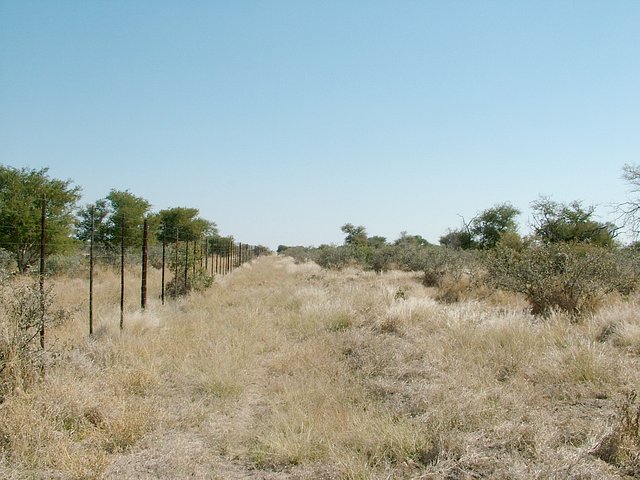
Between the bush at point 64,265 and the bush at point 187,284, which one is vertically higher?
the bush at point 64,265

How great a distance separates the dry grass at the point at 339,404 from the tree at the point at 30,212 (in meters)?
13.3

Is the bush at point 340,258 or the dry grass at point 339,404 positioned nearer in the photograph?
the dry grass at point 339,404

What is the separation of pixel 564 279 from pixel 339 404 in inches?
306

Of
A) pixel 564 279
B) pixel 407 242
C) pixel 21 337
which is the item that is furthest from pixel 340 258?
pixel 21 337

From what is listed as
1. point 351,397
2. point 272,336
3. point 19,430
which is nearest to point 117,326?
point 272,336

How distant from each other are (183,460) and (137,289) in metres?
14.0

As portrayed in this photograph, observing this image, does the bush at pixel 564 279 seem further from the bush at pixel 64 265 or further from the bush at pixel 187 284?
the bush at pixel 64 265

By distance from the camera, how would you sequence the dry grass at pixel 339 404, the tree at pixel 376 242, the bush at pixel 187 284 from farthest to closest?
the tree at pixel 376 242, the bush at pixel 187 284, the dry grass at pixel 339 404

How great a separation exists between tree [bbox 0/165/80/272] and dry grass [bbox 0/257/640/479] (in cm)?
1328

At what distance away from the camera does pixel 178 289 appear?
51.9 feet

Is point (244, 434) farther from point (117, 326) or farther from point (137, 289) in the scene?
point (137, 289)

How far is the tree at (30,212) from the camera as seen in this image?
19.1 meters

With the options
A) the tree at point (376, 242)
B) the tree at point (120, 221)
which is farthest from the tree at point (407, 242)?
the tree at point (120, 221)

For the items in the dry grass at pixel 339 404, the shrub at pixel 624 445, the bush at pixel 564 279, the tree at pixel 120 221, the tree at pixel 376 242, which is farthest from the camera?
the tree at pixel 376 242
